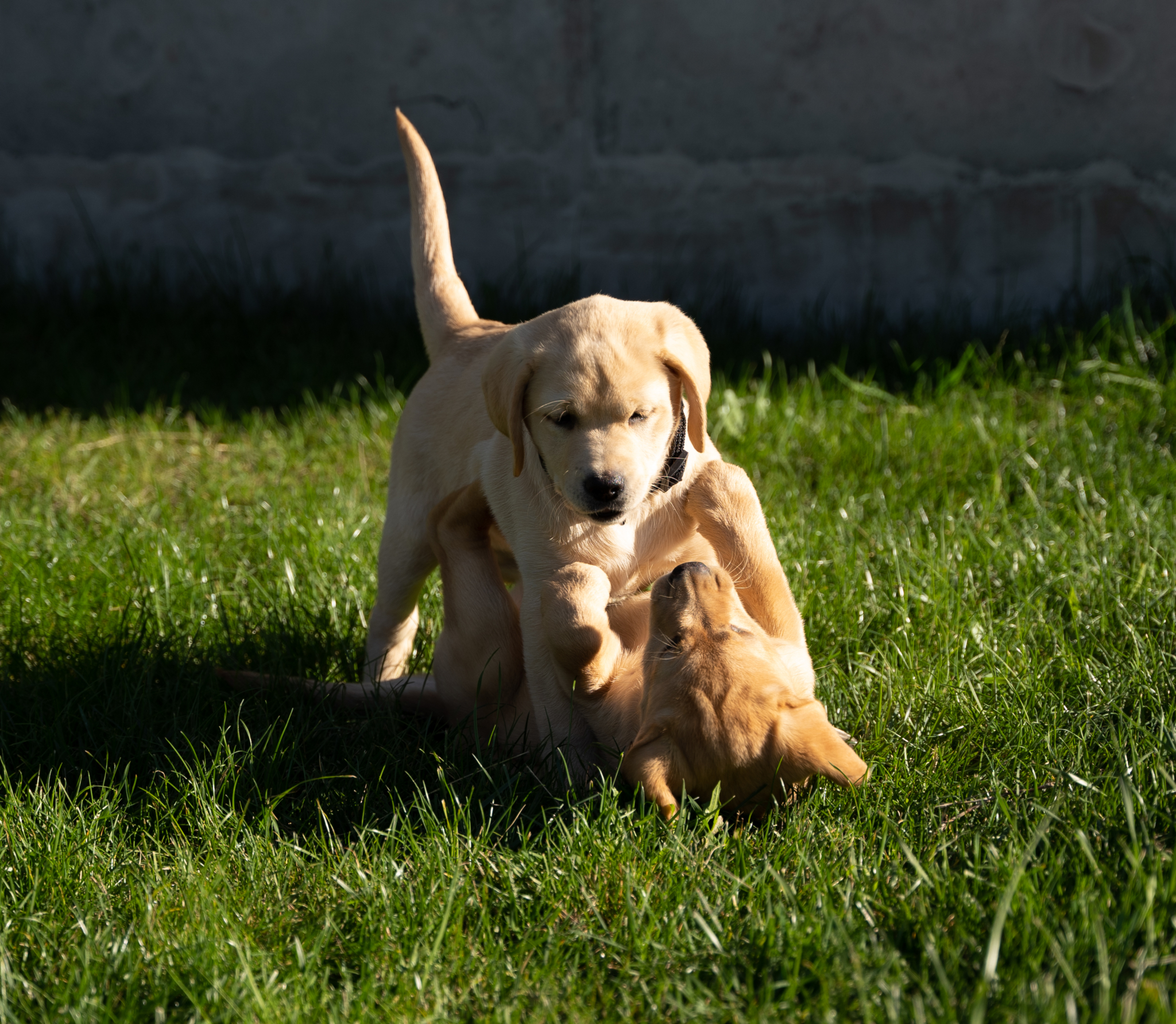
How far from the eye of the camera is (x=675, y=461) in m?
2.70

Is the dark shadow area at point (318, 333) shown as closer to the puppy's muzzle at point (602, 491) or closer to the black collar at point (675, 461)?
the black collar at point (675, 461)

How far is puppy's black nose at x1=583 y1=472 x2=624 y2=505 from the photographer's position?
235 centimetres

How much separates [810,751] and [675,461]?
0.84m

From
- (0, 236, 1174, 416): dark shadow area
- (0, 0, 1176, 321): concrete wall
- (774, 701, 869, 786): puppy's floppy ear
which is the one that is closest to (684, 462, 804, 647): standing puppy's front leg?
(774, 701, 869, 786): puppy's floppy ear

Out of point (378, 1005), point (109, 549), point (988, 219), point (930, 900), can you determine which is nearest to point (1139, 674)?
point (930, 900)

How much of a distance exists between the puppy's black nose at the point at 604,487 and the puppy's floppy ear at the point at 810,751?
0.58m

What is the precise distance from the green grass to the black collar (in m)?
0.64

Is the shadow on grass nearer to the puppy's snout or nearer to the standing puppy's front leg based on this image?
the puppy's snout

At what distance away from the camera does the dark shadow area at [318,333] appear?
506 cm

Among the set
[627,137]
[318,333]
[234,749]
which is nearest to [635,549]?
[234,749]

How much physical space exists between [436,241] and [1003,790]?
2.18 metres

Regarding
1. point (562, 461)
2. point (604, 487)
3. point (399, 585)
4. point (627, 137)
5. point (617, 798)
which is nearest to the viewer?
point (617, 798)

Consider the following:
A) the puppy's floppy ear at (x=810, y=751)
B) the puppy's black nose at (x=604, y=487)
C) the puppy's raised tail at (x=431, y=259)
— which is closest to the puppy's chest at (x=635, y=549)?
the puppy's black nose at (x=604, y=487)

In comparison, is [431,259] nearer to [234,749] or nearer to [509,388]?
[509,388]
